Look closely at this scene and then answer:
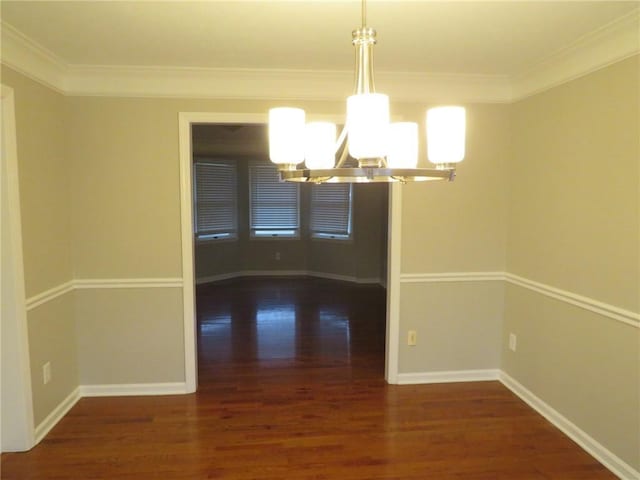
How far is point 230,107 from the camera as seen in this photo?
10.2 feet

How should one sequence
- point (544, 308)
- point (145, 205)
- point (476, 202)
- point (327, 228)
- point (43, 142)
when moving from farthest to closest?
point (327, 228), point (476, 202), point (145, 205), point (544, 308), point (43, 142)

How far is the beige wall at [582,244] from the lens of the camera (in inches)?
88.4

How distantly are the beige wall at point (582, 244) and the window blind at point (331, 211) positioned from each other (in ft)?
13.7

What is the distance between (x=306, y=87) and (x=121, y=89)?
1300mm

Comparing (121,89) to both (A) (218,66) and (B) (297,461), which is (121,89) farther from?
(B) (297,461)

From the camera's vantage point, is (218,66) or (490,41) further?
(218,66)

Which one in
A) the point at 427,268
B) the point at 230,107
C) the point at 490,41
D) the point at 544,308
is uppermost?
the point at 490,41

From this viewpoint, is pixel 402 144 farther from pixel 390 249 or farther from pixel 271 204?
pixel 271 204

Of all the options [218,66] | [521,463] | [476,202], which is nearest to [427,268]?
[476,202]

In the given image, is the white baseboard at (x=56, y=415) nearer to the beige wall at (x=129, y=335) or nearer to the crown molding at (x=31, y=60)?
the beige wall at (x=129, y=335)

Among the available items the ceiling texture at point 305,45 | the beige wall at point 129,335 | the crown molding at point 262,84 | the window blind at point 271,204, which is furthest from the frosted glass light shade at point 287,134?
the window blind at point 271,204

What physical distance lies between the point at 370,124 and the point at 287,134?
1.03ft

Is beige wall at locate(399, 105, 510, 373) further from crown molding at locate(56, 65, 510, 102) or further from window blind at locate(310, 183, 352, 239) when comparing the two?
window blind at locate(310, 183, 352, 239)

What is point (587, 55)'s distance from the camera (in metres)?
2.47
